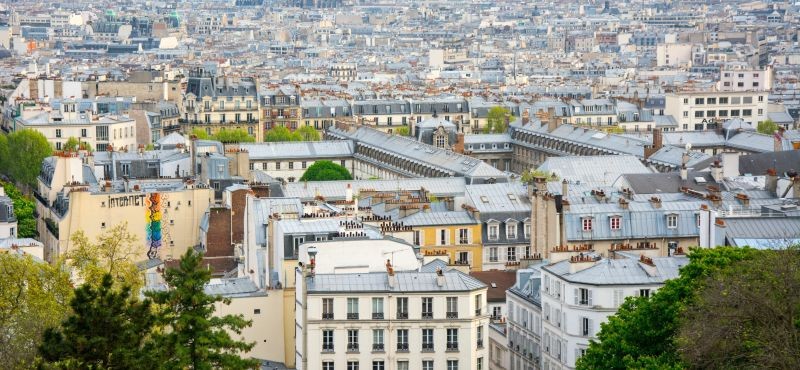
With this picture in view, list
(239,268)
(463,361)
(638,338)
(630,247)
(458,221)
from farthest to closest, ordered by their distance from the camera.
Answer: (458,221) < (239,268) < (630,247) < (463,361) < (638,338)

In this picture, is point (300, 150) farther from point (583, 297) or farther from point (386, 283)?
point (386, 283)

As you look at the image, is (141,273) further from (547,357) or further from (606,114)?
(606,114)

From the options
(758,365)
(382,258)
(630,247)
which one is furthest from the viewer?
(630,247)

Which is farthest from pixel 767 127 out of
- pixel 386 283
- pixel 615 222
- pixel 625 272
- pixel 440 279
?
pixel 386 283

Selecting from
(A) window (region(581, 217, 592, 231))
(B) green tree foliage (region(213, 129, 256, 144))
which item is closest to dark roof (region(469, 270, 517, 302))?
(A) window (region(581, 217, 592, 231))

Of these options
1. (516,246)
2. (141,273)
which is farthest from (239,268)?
(516,246)

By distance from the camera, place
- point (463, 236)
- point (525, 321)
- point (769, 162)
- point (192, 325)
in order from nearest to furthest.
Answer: point (192, 325) < point (525, 321) < point (463, 236) < point (769, 162)
